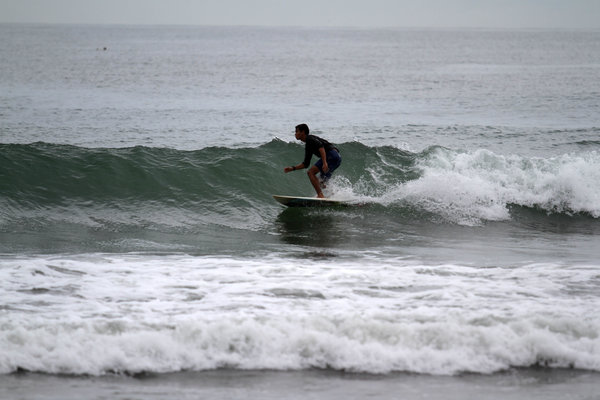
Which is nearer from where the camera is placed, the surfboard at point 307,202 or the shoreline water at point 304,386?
the shoreline water at point 304,386

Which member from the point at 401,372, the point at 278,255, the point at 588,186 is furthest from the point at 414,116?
the point at 401,372

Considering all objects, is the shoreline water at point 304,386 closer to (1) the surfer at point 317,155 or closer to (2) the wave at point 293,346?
(2) the wave at point 293,346

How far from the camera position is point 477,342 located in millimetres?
6703

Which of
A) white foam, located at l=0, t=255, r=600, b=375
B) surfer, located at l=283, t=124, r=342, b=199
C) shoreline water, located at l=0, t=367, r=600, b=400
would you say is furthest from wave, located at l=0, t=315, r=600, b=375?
surfer, located at l=283, t=124, r=342, b=199

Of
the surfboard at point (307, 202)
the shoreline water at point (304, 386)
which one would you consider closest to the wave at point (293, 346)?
the shoreline water at point (304, 386)

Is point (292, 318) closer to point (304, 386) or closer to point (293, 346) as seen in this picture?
point (293, 346)

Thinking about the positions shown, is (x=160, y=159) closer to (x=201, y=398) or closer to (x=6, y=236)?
(x=6, y=236)

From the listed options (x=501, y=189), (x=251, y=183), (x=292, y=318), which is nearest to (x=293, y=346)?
(x=292, y=318)

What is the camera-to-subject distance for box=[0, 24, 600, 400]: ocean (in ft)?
20.5

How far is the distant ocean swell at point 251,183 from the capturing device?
1359 cm

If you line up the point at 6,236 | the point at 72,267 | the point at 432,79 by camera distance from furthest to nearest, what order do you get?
1. the point at 432,79
2. the point at 6,236
3. the point at 72,267

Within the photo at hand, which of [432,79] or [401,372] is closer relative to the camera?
[401,372]

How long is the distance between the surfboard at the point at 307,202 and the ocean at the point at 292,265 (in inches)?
8.2

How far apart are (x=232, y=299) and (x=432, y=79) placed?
4258 cm
